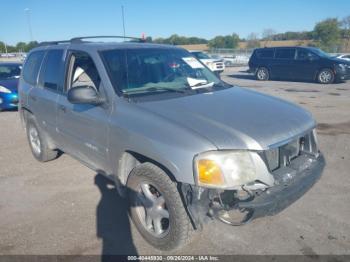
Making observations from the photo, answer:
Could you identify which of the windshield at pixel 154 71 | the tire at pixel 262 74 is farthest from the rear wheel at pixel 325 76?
the windshield at pixel 154 71

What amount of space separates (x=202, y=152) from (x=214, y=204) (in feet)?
1.44

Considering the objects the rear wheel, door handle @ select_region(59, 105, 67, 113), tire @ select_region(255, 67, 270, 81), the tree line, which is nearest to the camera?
door handle @ select_region(59, 105, 67, 113)

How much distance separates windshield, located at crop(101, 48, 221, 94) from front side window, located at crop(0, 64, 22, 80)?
7.74 meters

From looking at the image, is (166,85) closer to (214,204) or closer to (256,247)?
(214,204)

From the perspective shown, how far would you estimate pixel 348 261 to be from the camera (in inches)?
108

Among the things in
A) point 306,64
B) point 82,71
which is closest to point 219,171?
point 82,71

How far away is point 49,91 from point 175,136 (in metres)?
2.52

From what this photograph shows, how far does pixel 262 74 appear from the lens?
17891 mm

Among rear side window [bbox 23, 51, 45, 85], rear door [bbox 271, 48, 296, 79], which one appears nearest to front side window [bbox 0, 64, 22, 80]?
rear side window [bbox 23, 51, 45, 85]

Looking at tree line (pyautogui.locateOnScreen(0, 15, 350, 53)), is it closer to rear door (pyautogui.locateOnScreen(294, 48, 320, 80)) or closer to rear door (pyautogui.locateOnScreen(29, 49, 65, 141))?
rear door (pyautogui.locateOnScreen(294, 48, 320, 80))

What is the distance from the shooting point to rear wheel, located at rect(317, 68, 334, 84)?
50.3 ft

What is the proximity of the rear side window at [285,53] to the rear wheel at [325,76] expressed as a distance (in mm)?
1679

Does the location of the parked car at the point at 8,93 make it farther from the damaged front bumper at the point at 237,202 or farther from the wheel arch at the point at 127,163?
the damaged front bumper at the point at 237,202

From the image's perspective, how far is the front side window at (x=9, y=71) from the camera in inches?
394
